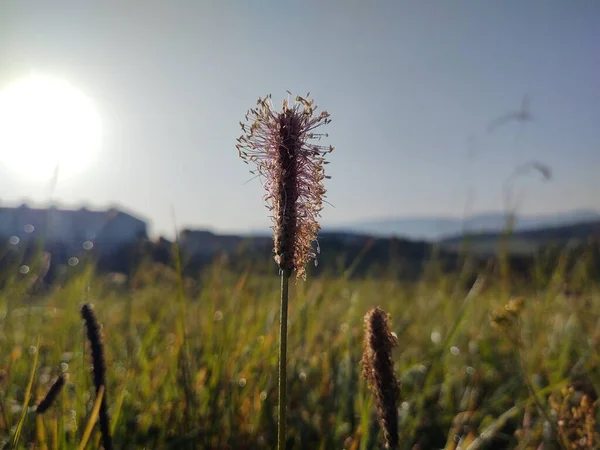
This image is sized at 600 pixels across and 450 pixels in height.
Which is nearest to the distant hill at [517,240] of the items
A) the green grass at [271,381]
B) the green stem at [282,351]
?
the green grass at [271,381]

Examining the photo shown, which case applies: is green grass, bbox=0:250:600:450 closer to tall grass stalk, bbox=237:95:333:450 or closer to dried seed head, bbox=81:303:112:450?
dried seed head, bbox=81:303:112:450

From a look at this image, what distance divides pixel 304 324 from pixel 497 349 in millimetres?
1854

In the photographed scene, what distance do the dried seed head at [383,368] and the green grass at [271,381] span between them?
0.71m

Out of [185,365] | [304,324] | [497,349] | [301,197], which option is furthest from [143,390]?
[497,349]

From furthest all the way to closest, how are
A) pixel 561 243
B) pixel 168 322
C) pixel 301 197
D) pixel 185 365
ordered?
pixel 561 243
pixel 168 322
pixel 185 365
pixel 301 197

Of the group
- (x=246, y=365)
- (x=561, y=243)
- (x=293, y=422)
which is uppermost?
(x=561, y=243)

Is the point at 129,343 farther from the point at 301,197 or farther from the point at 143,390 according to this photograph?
the point at 301,197

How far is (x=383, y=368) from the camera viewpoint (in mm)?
1431

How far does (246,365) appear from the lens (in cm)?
304

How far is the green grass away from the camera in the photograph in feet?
7.95

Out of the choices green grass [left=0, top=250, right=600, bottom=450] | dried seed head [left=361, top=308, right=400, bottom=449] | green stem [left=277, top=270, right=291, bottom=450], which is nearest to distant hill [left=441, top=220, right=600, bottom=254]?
green grass [left=0, top=250, right=600, bottom=450]

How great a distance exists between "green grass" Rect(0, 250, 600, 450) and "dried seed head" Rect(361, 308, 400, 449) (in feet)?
2.33

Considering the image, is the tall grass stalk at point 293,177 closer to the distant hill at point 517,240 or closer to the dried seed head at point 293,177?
the dried seed head at point 293,177

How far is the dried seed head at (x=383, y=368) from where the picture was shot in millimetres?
1416
